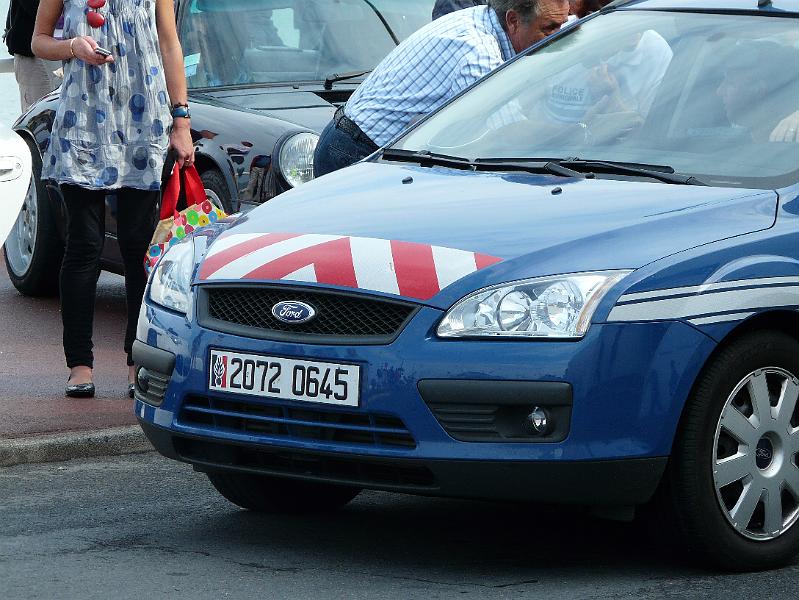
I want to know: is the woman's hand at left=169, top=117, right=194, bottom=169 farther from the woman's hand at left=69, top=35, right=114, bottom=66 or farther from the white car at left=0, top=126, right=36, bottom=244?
the white car at left=0, top=126, right=36, bottom=244

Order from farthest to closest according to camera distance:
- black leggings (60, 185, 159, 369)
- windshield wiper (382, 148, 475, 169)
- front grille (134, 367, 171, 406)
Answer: black leggings (60, 185, 159, 369) < windshield wiper (382, 148, 475, 169) < front grille (134, 367, 171, 406)

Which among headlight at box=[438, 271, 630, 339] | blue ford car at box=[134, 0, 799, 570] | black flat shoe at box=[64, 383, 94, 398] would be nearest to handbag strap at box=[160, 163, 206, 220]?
black flat shoe at box=[64, 383, 94, 398]

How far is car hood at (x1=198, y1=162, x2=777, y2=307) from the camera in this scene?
15.0 feet

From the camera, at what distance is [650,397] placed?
4.48 m

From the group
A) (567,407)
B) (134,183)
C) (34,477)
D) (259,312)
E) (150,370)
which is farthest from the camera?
(134,183)

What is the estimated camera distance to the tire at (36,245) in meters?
9.48

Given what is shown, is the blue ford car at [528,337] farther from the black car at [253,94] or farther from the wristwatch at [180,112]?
the black car at [253,94]

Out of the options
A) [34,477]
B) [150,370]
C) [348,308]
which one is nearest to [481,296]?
[348,308]

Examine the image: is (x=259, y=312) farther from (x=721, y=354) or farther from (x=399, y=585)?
(x=721, y=354)

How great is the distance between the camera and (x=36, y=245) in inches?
379

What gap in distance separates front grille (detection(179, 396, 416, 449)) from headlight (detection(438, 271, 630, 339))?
29cm

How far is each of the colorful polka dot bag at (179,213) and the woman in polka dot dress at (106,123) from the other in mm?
60

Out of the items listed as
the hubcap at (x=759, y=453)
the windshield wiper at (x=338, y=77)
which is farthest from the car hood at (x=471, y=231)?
the windshield wiper at (x=338, y=77)

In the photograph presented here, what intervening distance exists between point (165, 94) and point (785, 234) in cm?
306
